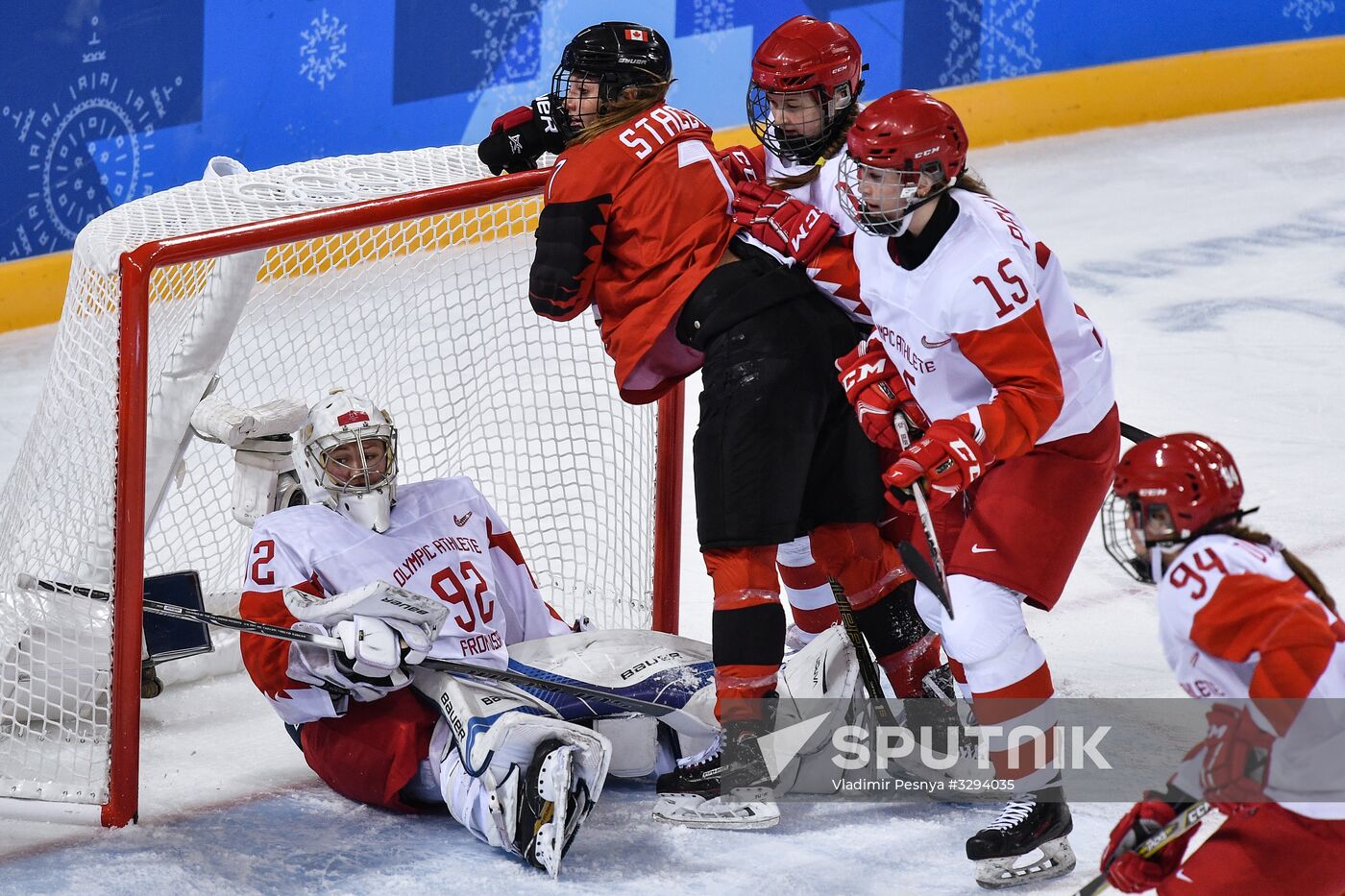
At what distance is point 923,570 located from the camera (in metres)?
2.59

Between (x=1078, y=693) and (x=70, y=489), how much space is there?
1818 mm

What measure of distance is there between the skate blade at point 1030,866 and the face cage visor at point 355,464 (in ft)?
3.67

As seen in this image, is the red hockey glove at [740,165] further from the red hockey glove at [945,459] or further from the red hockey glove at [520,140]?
the red hockey glove at [945,459]

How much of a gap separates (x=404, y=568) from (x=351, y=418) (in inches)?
10.2

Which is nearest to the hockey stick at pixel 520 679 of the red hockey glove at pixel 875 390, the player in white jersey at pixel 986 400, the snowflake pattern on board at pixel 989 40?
the player in white jersey at pixel 986 400

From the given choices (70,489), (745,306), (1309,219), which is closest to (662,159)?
(745,306)

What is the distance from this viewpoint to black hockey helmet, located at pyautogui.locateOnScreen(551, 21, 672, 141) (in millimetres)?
2838

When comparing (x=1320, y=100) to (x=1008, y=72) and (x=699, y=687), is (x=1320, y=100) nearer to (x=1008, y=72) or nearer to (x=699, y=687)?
(x=1008, y=72)

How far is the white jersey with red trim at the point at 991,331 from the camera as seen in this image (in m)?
2.45

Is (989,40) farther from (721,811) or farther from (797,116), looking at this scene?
Answer: (721,811)

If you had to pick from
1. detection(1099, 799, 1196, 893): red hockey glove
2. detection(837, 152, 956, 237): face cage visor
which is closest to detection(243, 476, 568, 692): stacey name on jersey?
detection(837, 152, 956, 237): face cage visor

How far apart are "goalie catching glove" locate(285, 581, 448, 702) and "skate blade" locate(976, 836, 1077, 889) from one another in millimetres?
896

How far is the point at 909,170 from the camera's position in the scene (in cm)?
246

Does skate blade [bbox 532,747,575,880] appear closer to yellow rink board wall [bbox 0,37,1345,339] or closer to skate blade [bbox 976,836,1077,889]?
skate blade [bbox 976,836,1077,889]
